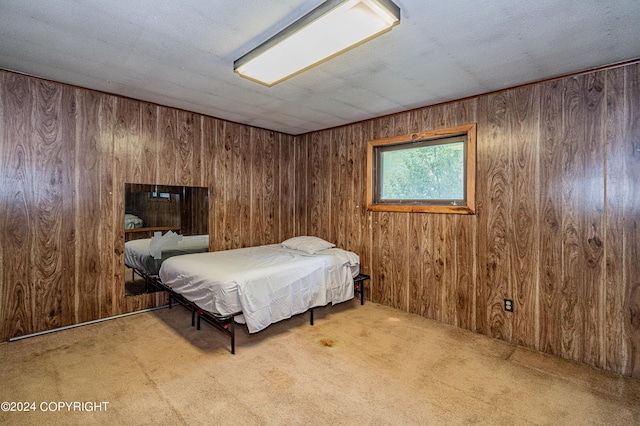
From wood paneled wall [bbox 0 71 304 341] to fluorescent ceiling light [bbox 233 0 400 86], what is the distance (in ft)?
5.74

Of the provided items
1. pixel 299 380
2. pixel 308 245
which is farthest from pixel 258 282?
pixel 308 245

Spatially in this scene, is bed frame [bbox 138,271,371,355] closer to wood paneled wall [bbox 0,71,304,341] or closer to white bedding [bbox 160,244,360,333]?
white bedding [bbox 160,244,360,333]

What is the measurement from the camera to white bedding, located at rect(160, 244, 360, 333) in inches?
99.1

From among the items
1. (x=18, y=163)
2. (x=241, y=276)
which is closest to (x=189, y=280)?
(x=241, y=276)

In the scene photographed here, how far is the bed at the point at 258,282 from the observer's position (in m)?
2.51

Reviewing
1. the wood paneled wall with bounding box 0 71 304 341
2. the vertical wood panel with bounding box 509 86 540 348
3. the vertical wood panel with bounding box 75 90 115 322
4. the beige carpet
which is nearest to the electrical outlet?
the vertical wood panel with bounding box 509 86 540 348

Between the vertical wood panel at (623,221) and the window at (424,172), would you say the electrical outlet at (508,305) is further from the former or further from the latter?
the window at (424,172)

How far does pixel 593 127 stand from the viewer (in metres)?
2.42

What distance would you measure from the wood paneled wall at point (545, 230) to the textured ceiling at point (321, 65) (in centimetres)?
25

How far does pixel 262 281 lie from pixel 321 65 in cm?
189

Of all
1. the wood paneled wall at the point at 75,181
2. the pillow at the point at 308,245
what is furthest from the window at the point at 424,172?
the wood paneled wall at the point at 75,181

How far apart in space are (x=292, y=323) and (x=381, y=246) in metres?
1.46

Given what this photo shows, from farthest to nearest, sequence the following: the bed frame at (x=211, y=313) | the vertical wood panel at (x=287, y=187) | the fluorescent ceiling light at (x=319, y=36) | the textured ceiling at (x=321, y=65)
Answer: the vertical wood panel at (x=287, y=187), the bed frame at (x=211, y=313), the textured ceiling at (x=321, y=65), the fluorescent ceiling light at (x=319, y=36)

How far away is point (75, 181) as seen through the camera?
2.99m
